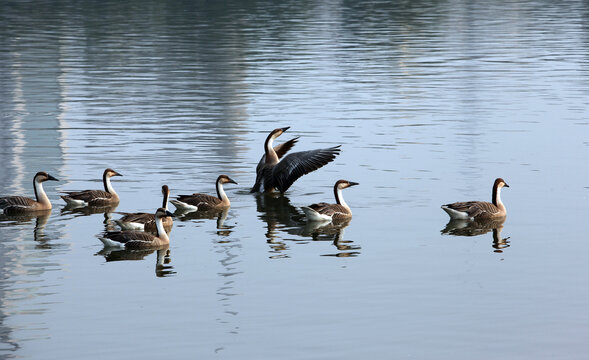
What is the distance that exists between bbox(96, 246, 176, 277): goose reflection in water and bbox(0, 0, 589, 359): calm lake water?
0.31 ft

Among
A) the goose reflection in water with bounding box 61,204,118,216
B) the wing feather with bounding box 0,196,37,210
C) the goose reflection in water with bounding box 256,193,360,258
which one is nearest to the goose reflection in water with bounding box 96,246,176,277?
the goose reflection in water with bounding box 256,193,360,258

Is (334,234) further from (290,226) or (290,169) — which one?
(290,169)

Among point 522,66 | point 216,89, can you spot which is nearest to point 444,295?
point 216,89

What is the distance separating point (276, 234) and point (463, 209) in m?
4.00

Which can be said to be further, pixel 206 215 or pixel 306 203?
pixel 306 203

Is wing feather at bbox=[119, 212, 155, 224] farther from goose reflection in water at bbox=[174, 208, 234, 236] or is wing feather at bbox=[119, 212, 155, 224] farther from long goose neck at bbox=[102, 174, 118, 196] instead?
long goose neck at bbox=[102, 174, 118, 196]

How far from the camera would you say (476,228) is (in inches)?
917

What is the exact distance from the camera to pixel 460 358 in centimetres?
1493

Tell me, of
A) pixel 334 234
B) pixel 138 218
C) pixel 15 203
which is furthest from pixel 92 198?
pixel 334 234

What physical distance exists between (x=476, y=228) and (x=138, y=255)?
7.17 meters

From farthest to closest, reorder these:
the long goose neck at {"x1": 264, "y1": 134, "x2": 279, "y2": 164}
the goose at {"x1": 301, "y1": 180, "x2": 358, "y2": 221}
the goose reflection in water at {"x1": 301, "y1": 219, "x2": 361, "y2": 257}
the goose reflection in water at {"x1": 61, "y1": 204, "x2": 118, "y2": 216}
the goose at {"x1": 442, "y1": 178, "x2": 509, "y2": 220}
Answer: the long goose neck at {"x1": 264, "y1": 134, "x2": 279, "y2": 164} → the goose reflection in water at {"x1": 61, "y1": 204, "x2": 118, "y2": 216} → the goose at {"x1": 301, "y1": 180, "x2": 358, "y2": 221} → the goose at {"x1": 442, "y1": 178, "x2": 509, "y2": 220} → the goose reflection in water at {"x1": 301, "y1": 219, "x2": 361, "y2": 257}

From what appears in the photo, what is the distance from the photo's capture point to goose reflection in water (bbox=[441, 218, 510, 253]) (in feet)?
74.0

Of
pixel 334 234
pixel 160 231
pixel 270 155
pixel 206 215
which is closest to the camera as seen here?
pixel 160 231

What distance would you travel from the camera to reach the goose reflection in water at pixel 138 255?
19.9 m
